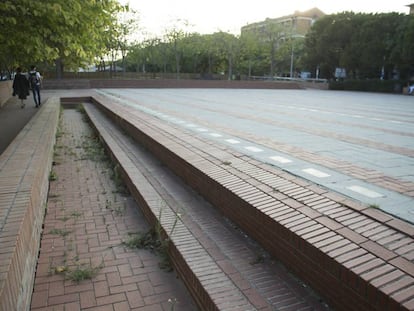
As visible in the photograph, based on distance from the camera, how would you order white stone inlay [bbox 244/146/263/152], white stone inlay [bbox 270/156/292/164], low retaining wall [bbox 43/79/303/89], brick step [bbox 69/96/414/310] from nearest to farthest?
brick step [bbox 69/96/414/310] < white stone inlay [bbox 270/156/292/164] < white stone inlay [bbox 244/146/263/152] < low retaining wall [bbox 43/79/303/89]

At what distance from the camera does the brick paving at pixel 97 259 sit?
9.95ft

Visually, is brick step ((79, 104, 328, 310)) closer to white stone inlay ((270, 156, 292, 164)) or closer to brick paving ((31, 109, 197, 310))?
brick paving ((31, 109, 197, 310))

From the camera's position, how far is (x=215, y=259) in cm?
319

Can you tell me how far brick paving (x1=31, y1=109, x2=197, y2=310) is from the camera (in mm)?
3034

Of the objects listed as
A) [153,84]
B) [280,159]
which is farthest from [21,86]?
[153,84]

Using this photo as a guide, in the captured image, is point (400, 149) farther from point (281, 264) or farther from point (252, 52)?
point (252, 52)

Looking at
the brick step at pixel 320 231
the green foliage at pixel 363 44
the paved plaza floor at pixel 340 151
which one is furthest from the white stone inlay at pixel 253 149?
the green foliage at pixel 363 44

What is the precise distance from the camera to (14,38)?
24.0 ft

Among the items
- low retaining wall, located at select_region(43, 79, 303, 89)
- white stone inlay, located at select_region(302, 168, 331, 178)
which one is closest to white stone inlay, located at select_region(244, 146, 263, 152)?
white stone inlay, located at select_region(302, 168, 331, 178)

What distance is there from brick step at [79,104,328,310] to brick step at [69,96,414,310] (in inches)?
4.3

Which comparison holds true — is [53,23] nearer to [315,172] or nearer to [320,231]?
[315,172]

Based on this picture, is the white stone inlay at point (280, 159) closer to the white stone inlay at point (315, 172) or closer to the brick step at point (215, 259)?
the white stone inlay at point (315, 172)

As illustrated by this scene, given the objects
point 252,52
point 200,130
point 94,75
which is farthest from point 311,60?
point 200,130

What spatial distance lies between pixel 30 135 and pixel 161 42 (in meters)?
48.9
